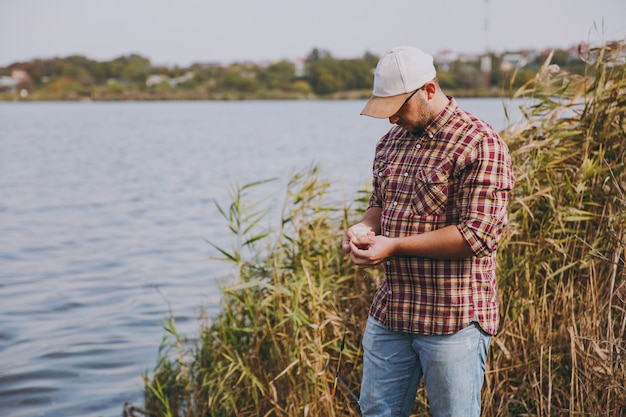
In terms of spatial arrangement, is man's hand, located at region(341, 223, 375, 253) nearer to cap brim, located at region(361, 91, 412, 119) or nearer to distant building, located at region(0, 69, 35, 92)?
cap brim, located at region(361, 91, 412, 119)

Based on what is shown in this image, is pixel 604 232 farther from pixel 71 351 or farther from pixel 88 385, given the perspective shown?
pixel 71 351

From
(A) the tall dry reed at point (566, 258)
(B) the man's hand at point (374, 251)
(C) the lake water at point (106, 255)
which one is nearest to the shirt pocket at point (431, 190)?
(B) the man's hand at point (374, 251)

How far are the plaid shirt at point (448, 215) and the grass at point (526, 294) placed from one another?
1139 millimetres

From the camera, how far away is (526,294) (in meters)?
4.12

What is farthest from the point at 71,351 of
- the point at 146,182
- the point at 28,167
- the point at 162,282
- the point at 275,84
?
the point at 275,84

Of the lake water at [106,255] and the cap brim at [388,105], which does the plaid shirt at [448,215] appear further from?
the lake water at [106,255]

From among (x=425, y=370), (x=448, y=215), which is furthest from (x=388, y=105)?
(x=425, y=370)

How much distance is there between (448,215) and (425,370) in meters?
0.60

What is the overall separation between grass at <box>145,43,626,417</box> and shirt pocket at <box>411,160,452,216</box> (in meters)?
1.25

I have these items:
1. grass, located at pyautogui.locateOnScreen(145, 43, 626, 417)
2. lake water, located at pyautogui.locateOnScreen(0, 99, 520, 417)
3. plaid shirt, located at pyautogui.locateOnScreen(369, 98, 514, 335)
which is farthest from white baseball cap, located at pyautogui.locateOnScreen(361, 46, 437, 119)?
lake water, located at pyautogui.locateOnScreen(0, 99, 520, 417)

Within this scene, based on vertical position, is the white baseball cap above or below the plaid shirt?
above

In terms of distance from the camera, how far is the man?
103 inches

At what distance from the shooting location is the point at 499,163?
8.63ft

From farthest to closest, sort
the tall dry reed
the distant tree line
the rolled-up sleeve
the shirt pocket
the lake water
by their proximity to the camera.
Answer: the distant tree line
the lake water
the tall dry reed
the shirt pocket
the rolled-up sleeve
